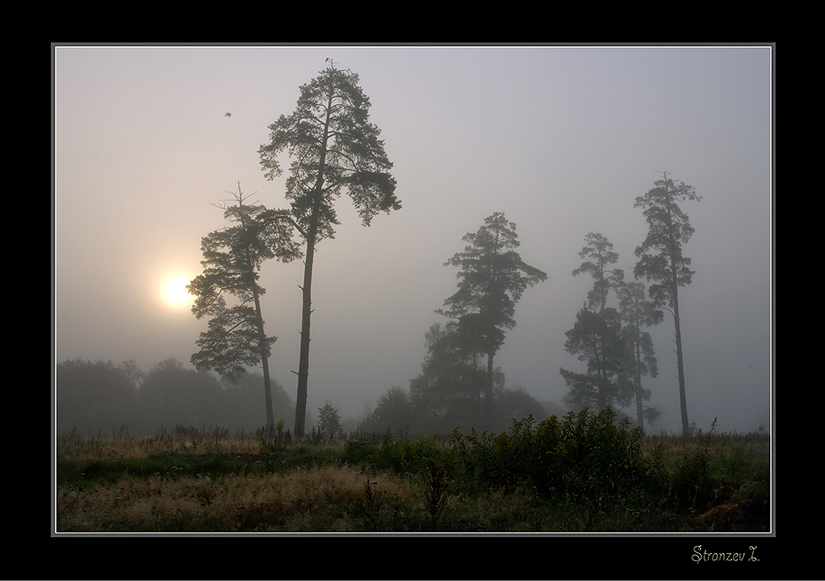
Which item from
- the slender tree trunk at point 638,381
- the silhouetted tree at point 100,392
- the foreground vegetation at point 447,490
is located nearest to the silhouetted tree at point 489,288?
the slender tree trunk at point 638,381

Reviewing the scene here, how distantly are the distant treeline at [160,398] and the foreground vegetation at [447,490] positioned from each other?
18.1 metres

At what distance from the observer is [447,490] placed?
24.1ft

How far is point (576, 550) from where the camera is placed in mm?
5688

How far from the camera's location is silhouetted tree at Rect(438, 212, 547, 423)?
2177 centimetres

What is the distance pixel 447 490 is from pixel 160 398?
2905 centimetres

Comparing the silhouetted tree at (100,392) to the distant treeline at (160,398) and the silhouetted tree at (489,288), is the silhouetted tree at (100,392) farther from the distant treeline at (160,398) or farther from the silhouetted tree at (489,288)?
the silhouetted tree at (489,288)

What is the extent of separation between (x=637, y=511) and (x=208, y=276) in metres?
16.7

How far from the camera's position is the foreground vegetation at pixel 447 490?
21.2 feet

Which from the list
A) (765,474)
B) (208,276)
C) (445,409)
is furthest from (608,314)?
(208,276)

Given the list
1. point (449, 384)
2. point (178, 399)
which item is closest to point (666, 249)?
point (449, 384)

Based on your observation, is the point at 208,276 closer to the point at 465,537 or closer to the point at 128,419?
the point at 465,537

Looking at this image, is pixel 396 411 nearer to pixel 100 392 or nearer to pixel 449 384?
pixel 449 384

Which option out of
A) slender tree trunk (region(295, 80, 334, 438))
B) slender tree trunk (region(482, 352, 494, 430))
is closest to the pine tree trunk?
slender tree trunk (region(295, 80, 334, 438))

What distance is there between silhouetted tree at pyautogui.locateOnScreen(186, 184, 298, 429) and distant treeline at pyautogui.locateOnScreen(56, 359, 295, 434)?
7099 millimetres
